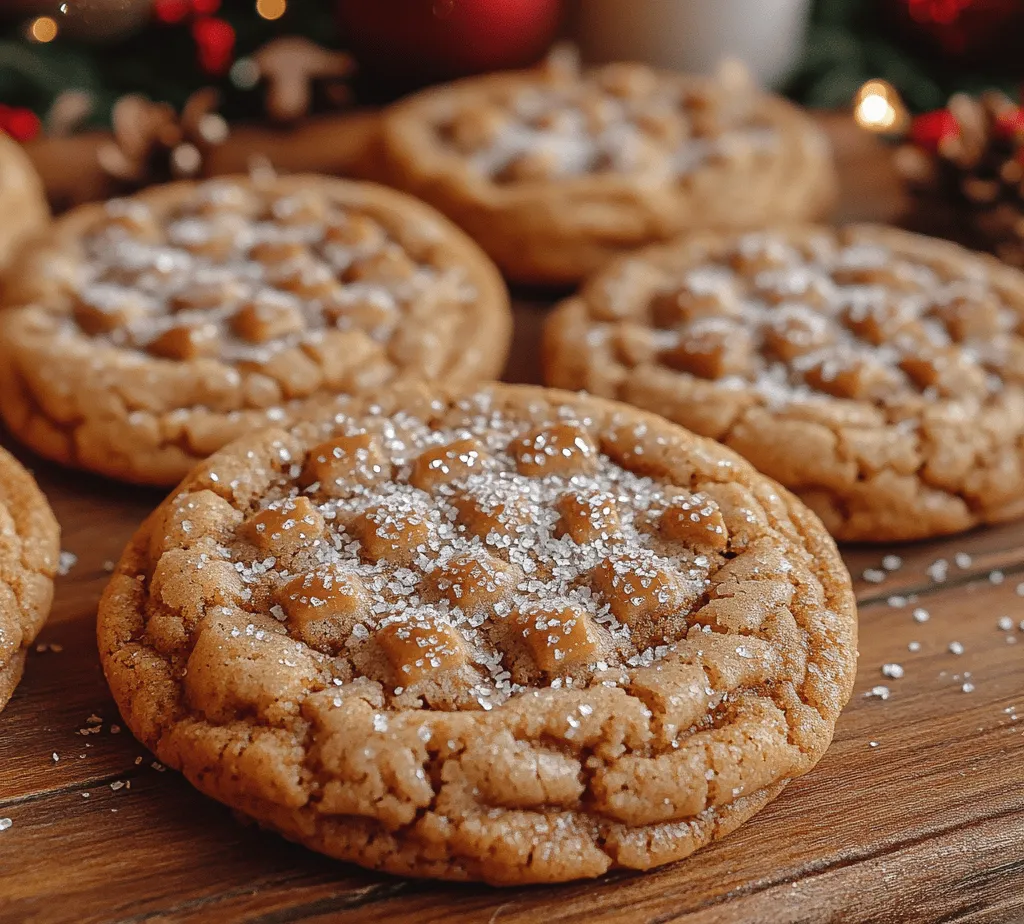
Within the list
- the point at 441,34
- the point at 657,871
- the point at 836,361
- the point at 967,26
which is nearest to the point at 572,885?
the point at 657,871

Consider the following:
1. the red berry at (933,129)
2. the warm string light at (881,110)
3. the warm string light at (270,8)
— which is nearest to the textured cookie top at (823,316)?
the red berry at (933,129)

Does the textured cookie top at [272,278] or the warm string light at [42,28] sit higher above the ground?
the warm string light at [42,28]

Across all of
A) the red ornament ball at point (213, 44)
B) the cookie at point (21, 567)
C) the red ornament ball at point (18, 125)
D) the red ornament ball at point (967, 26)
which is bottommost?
the cookie at point (21, 567)

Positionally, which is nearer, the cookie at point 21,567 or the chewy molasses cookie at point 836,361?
the cookie at point 21,567

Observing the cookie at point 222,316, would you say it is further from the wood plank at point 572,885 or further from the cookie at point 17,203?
the wood plank at point 572,885

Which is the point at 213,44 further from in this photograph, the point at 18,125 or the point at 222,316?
the point at 222,316

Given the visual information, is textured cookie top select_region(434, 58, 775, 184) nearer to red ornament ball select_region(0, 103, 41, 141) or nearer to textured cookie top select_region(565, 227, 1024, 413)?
textured cookie top select_region(565, 227, 1024, 413)
